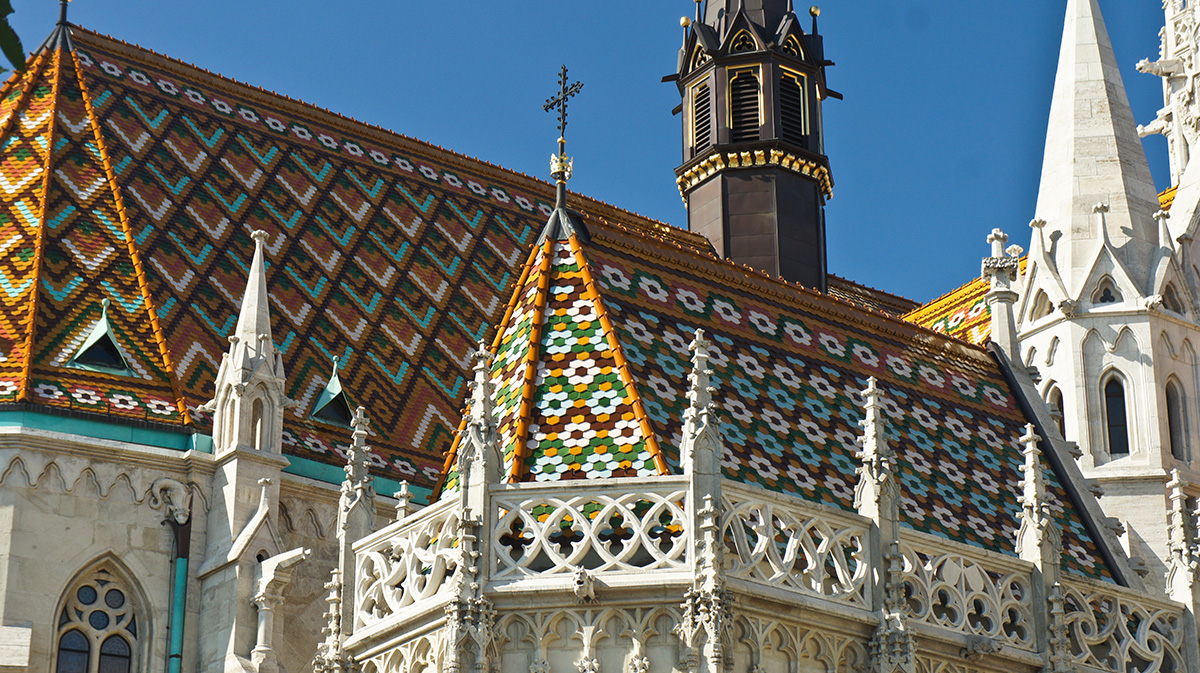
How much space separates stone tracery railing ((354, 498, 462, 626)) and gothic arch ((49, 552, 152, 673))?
13.7 ft

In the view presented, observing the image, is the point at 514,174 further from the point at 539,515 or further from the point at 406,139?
the point at 539,515

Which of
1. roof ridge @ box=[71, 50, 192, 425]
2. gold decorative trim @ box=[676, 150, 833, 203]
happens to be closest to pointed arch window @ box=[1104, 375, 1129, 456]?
gold decorative trim @ box=[676, 150, 833, 203]

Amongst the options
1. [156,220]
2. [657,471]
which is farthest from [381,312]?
[657,471]

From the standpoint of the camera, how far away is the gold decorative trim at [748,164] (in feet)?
86.7

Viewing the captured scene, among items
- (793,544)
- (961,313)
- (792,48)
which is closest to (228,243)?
(793,544)

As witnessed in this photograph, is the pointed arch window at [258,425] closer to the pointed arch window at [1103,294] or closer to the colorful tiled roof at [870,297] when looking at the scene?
the pointed arch window at [1103,294]

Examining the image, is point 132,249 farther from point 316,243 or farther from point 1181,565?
point 1181,565

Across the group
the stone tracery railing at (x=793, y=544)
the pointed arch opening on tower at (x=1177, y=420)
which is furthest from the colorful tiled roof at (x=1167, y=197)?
the stone tracery railing at (x=793, y=544)

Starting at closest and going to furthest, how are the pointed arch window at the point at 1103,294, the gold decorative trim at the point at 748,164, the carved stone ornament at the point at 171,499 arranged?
the carved stone ornament at the point at 171,499, the pointed arch window at the point at 1103,294, the gold decorative trim at the point at 748,164

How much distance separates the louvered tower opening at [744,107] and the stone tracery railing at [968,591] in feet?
43.8

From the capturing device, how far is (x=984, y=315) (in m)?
27.0

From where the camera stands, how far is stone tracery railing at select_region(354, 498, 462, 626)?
496 inches

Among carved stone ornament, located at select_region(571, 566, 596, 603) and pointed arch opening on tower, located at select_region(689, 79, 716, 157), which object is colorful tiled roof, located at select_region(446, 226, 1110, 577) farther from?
pointed arch opening on tower, located at select_region(689, 79, 716, 157)

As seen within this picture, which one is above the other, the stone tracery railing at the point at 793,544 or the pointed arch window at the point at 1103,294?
the pointed arch window at the point at 1103,294
